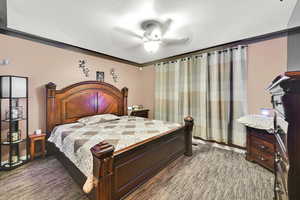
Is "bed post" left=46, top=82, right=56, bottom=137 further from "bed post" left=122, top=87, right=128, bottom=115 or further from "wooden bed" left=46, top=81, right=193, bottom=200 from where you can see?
"bed post" left=122, top=87, right=128, bottom=115

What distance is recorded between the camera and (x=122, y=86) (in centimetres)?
434

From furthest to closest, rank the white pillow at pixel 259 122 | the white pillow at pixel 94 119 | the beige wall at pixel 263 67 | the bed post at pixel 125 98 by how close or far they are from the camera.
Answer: the bed post at pixel 125 98
the white pillow at pixel 94 119
the beige wall at pixel 263 67
the white pillow at pixel 259 122

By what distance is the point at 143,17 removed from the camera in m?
1.97

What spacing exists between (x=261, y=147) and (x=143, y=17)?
300cm

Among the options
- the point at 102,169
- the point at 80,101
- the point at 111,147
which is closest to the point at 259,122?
the point at 111,147

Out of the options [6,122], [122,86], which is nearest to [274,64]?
[122,86]

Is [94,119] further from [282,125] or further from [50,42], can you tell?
[282,125]

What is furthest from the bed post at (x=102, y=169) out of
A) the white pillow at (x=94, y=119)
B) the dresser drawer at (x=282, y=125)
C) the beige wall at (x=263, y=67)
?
the beige wall at (x=263, y=67)

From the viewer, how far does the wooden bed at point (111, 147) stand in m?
1.32

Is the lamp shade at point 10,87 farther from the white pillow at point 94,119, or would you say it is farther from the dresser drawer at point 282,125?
the dresser drawer at point 282,125

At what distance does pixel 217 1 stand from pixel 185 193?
263cm

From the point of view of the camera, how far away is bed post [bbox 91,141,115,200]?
4.12 ft

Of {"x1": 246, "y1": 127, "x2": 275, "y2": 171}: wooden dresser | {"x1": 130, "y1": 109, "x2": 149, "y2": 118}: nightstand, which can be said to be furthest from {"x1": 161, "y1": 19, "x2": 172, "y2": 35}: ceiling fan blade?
{"x1": 130, "y1": 109, "x2": 149, "y2": 118}: nightstand

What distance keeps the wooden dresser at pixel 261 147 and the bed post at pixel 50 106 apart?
405cm
